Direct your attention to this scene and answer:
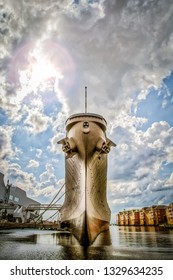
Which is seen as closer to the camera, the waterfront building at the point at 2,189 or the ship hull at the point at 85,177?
the ship hull at the point at 85,177

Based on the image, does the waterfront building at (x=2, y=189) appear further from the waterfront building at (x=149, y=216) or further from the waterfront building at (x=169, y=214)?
the waterfront building at (x=149, y=216)

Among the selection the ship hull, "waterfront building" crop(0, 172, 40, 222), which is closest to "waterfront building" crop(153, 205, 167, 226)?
"waterfront building" crop(0, 172, 40, 222)

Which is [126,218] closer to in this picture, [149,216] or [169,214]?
[149,216]

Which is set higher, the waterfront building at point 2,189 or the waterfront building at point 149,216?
the waterfront building at point 2,189

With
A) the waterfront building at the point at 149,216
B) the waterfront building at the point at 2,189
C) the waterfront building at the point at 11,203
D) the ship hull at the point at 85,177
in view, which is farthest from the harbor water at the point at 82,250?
the waterfront building at the point at 149,216

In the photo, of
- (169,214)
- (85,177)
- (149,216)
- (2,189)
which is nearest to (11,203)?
(2,189)

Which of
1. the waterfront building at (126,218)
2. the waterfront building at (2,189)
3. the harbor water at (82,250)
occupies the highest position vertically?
the waterfront building at (2,189)

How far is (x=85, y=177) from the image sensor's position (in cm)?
892

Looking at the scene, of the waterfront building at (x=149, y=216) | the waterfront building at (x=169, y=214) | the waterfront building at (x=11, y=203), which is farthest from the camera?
the waterfront building at (x=149, y=216)

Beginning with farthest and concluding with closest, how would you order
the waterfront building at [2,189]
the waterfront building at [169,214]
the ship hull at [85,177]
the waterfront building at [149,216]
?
the waterfront building at [149,216], the waterfront building at [169,214], the waterfront building at [2,189], the ship hull at [85,177]

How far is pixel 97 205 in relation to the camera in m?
9.09

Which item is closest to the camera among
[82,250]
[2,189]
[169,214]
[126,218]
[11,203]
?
[82,250]

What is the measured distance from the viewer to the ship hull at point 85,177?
7964 mm
